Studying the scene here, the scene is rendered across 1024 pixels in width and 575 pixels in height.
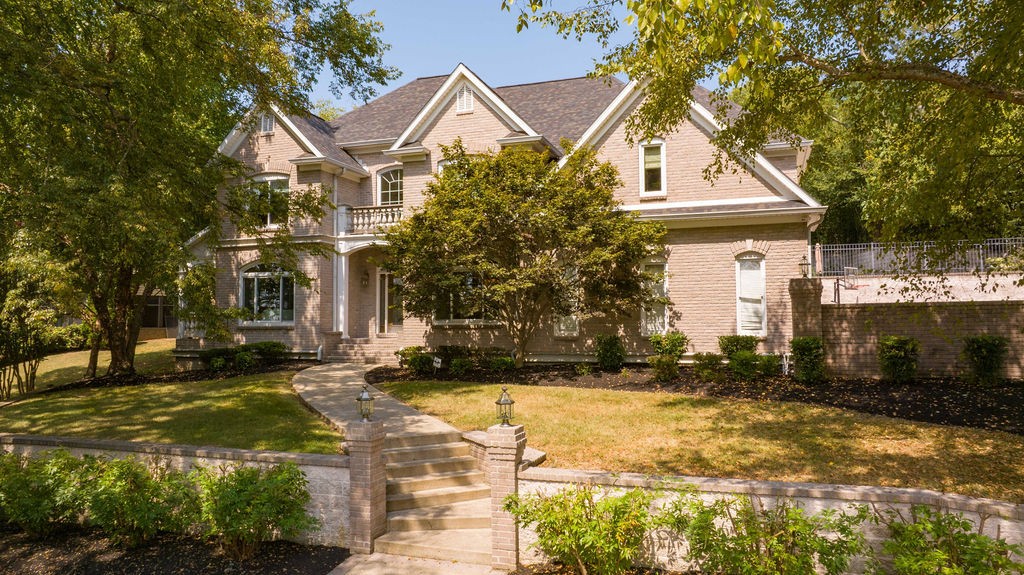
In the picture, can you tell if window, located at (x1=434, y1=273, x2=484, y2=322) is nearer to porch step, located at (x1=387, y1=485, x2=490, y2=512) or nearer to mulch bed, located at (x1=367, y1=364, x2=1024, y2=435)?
mulch bed, located at (x1=367, y1=364, x2=1024, y2=435)

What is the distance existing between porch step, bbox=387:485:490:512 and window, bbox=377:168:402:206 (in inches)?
611

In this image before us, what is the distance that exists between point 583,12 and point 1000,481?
9625mm

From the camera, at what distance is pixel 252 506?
677 cm

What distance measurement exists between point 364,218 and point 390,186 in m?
1.95

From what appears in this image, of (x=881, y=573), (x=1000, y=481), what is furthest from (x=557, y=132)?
(x=881, y=573)

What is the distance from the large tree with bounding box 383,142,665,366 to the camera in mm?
15227

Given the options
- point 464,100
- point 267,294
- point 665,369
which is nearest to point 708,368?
point 665,369

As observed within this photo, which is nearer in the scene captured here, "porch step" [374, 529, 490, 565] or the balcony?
"porch step" [374, 529, 490, 565]

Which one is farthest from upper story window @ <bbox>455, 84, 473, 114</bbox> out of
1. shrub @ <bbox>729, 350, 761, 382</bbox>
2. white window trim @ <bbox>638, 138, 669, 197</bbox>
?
shrub @ <bbox>729, 350, 761, 382</bbox>

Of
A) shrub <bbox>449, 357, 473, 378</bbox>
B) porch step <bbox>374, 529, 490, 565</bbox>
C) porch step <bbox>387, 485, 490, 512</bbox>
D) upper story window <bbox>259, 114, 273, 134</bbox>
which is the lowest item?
porch step <bbox>374, 529, 490, 565</bbox>

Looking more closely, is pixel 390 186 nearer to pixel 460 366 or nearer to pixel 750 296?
pixel 460 366

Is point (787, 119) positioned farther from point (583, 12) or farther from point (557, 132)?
point (557, 132)

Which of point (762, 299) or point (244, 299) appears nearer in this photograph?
point (762, 299)

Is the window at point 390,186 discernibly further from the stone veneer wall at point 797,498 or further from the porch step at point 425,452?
the stone veneer wall at point 797,498
